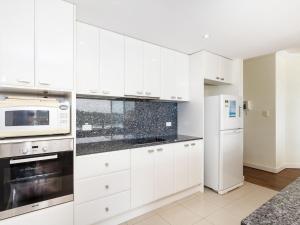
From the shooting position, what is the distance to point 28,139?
1480 mm

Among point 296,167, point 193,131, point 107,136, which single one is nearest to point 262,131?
point 296,167

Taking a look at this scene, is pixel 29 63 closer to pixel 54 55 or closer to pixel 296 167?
pixel 54 55

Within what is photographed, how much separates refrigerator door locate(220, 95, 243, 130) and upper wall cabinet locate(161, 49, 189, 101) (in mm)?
602

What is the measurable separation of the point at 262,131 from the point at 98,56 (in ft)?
12.6

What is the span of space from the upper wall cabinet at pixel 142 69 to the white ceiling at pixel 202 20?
0.43 feet

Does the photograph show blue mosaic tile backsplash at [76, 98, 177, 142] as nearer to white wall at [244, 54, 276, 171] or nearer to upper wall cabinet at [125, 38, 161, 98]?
upper wall cabinet at [125, 38, 161, 98]

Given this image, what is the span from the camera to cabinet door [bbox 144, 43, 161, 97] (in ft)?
8.35

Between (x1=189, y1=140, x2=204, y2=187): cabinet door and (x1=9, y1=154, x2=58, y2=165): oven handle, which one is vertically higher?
(x1=9, y1=154, x2=58, y2=165): oven handle

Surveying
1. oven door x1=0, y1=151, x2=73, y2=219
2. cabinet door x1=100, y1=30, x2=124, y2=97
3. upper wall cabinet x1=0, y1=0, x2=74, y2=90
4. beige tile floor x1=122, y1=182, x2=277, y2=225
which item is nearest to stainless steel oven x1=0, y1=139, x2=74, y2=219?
oven door x1=0, y1=151, x2=73, y2=219

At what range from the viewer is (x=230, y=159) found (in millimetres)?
2916

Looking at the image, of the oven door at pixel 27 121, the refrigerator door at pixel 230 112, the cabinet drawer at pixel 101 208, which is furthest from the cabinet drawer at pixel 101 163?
the refrigerator door at pixel 230 112

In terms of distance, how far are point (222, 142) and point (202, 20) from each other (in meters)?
1.78

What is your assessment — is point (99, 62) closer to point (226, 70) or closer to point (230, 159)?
point (226, 70)

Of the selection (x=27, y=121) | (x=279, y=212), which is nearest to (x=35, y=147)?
(x=27, y=121)
